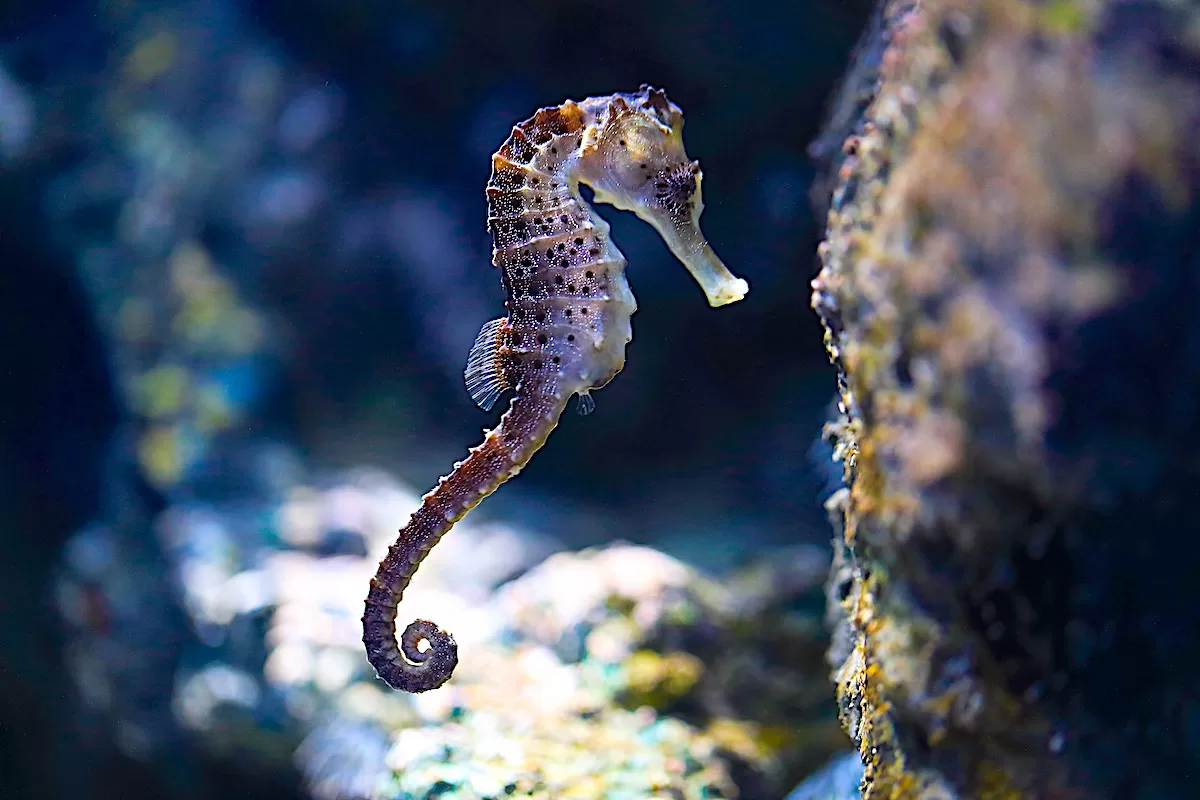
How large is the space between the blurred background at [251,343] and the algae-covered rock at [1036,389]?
105 inches

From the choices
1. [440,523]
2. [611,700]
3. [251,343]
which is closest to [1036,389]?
[440,523]

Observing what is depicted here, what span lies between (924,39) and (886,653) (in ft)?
2.84

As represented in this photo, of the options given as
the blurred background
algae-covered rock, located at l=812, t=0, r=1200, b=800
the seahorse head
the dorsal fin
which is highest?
the blurred background

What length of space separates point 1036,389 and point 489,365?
3.51 feet

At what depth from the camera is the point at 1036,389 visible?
98cm

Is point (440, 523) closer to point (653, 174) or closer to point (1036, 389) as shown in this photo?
point (653, 174)

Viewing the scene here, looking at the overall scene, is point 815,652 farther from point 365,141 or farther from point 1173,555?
point 365,141

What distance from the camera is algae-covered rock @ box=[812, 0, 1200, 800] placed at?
945 millimetres

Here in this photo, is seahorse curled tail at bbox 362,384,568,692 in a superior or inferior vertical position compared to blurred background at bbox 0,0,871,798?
inferior

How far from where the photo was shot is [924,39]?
3.65 feet

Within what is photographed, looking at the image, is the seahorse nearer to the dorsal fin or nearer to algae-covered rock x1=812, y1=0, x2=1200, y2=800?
the dorsal fin

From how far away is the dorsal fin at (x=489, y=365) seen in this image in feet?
5.74

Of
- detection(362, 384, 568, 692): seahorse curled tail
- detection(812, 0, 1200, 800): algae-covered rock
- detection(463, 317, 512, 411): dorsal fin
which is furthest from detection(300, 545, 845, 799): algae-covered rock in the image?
detection(812, 0, 1200, 800): algae-covered rock

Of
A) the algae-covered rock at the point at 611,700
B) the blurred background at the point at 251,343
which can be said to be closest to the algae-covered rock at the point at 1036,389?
the algae-covered rock at the point at 611,700
